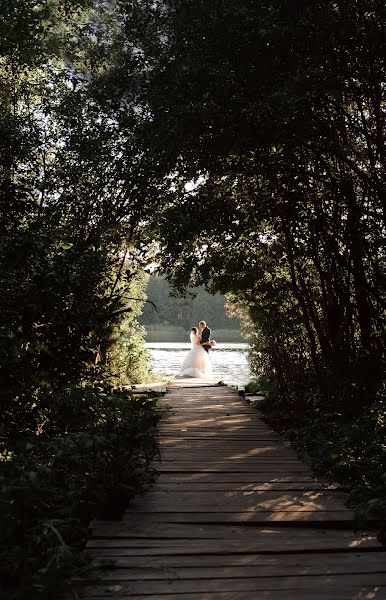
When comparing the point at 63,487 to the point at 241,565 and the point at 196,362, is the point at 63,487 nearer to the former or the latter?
the point at 241,565

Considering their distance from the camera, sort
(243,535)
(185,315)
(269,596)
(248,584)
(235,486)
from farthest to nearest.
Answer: (185,315), (235,486), (243,535), (248,584), (269,596)

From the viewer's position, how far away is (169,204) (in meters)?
8.48

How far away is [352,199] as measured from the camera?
252 inches

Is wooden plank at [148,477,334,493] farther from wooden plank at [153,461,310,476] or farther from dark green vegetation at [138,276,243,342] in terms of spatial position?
dark green vegetation at [138,276,243,342]

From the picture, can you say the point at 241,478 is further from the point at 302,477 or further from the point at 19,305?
the point at 19,305

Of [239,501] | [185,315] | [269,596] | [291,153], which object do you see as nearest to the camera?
[269,596]

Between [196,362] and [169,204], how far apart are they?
9.53 metres

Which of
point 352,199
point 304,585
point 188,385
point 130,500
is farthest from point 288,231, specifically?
point 188,385

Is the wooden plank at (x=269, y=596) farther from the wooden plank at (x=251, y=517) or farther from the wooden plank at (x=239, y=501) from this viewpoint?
the wooden plank at (x=239, y=501)

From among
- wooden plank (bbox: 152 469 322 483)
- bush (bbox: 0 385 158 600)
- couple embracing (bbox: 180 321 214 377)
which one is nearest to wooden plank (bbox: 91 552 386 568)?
bush (bbox: 0 385 158 600)

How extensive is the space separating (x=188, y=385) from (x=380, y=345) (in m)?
7.28

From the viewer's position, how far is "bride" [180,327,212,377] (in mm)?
17125

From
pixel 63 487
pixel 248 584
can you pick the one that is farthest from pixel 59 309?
pixel 248 584

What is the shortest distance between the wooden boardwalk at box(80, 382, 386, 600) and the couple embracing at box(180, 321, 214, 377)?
11.5 meters
